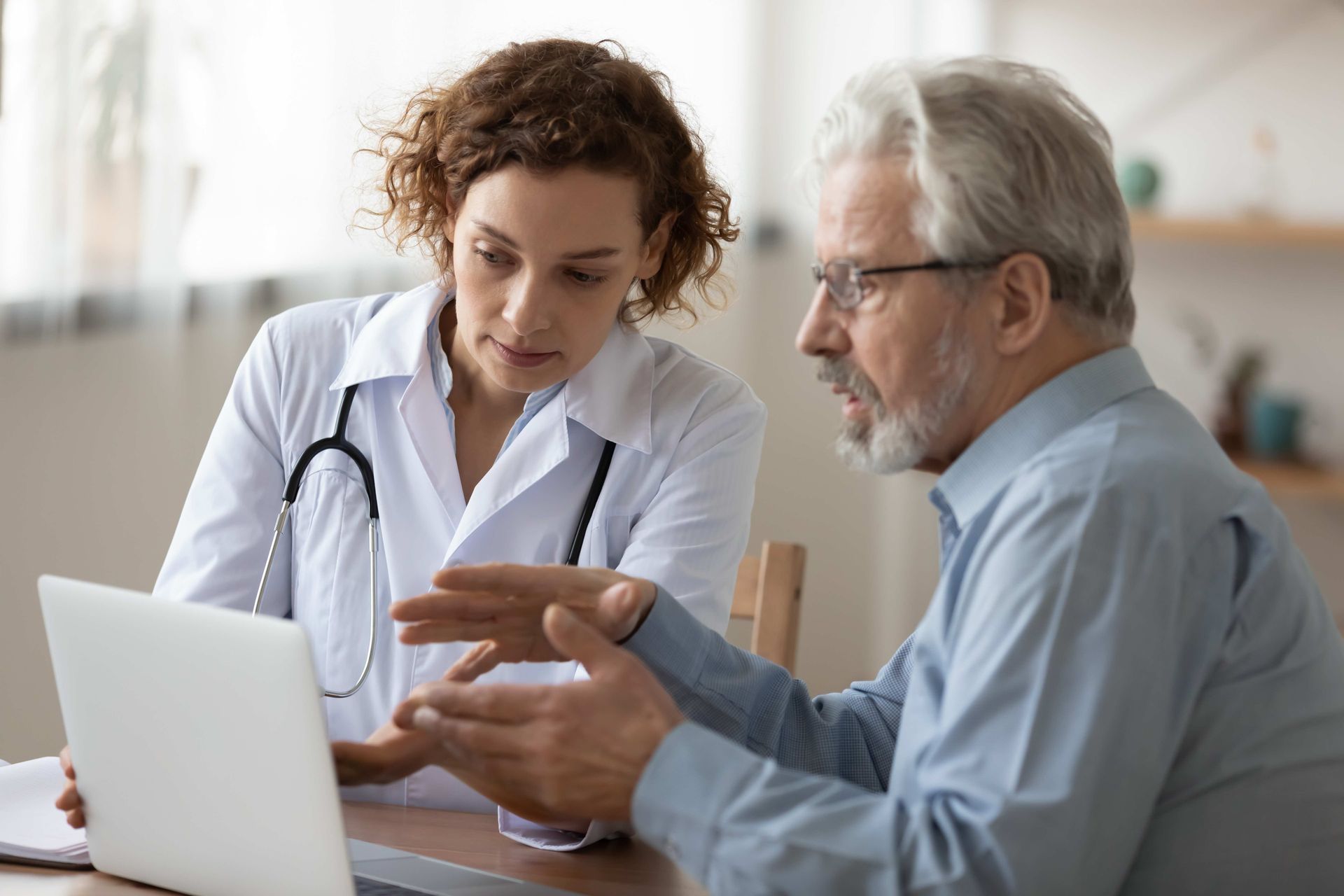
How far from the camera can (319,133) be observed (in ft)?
8.21

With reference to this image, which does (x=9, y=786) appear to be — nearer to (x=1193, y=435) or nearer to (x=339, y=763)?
(x=339, y=763)

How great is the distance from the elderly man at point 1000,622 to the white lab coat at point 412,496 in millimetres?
342

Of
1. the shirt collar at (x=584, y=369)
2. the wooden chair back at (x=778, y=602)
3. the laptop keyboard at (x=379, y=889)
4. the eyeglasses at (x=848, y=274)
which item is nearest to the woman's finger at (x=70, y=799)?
the laptop keyboard at (x=379, y=889)

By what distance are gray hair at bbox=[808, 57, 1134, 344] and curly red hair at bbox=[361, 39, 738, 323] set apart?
448mm

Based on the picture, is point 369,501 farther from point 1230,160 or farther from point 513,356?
point 1230,160

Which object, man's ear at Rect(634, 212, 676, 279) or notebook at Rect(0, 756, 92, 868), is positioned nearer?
notebook at Rect(0, 756, 92, 868)

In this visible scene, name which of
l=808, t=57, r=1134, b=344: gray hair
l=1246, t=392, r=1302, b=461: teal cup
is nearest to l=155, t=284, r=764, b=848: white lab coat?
l=808, t=57, r=1134, b=344: gray hair

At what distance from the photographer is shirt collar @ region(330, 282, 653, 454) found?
62.2 inches

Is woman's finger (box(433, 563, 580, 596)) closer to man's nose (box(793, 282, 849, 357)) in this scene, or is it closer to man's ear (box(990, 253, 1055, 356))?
man's nose (box(793, 282, 849, 357))

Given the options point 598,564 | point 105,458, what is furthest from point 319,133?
point 598,564

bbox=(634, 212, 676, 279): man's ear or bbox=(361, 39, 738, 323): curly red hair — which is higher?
bbox=(361, 39, 738, 323): curly red hair

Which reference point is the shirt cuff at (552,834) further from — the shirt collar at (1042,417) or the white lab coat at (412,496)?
the shirt collar at (1042,417)

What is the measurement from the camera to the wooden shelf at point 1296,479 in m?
Result: 3.36

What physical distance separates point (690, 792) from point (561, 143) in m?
0.79
